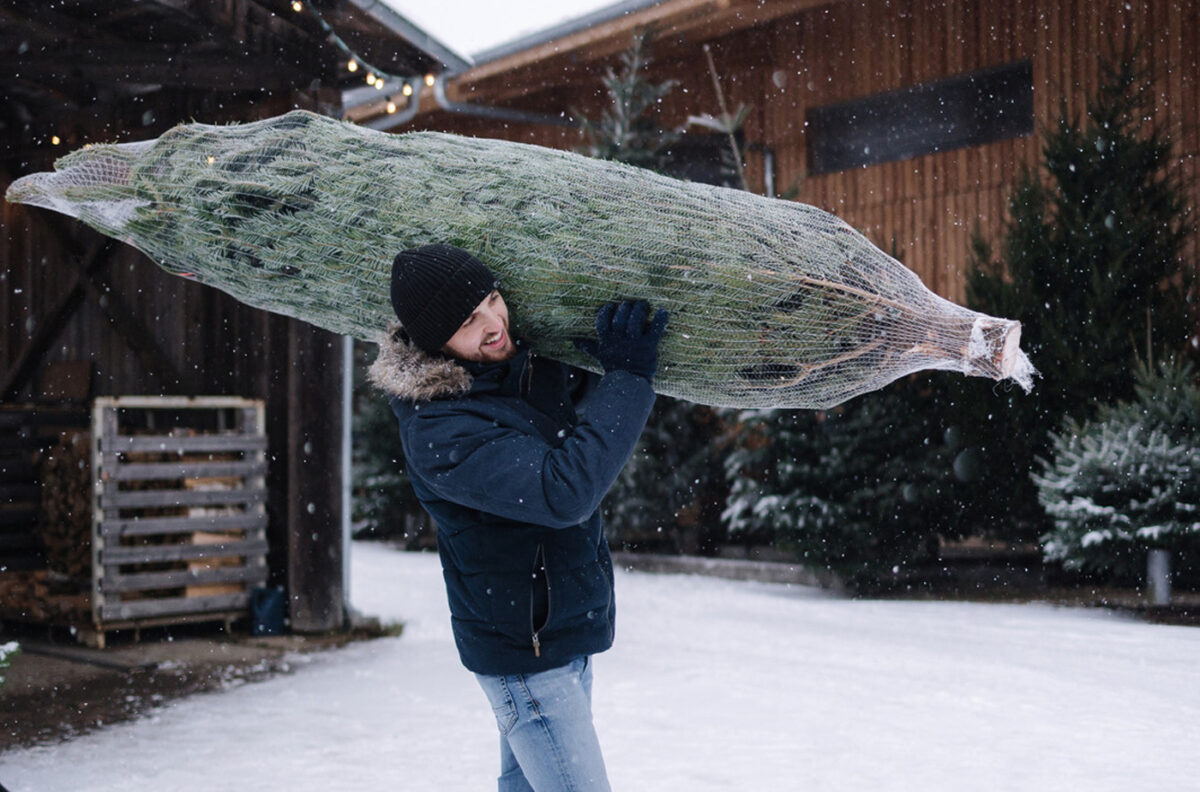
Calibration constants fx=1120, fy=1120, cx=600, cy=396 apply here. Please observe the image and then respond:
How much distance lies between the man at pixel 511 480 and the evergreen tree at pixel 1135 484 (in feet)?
17.9

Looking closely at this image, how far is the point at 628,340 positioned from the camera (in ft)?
7.14

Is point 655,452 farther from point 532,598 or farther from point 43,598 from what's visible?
point 532,598

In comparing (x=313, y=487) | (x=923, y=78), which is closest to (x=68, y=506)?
(x=313, y=487)

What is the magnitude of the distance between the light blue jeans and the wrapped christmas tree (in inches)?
27.2

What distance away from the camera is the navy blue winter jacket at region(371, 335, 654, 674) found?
2035 millimetres

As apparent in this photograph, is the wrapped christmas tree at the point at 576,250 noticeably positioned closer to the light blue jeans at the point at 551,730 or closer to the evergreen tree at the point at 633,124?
the light blue jeans at the point at 551,730

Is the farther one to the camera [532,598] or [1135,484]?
[1135,484]

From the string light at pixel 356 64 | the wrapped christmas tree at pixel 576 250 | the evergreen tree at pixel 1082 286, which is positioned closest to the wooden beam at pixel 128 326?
the string light at pixel 356 64

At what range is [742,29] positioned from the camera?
11.4m

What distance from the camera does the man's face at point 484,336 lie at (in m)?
2.18

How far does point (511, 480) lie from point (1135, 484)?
231 inches

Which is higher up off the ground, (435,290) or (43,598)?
(435,290)

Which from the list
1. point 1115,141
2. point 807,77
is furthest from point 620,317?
point 807,77

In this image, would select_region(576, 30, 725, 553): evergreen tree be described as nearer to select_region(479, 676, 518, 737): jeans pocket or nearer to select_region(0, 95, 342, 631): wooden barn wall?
select_region(0, 95, 342, 631): wooden barn wall
